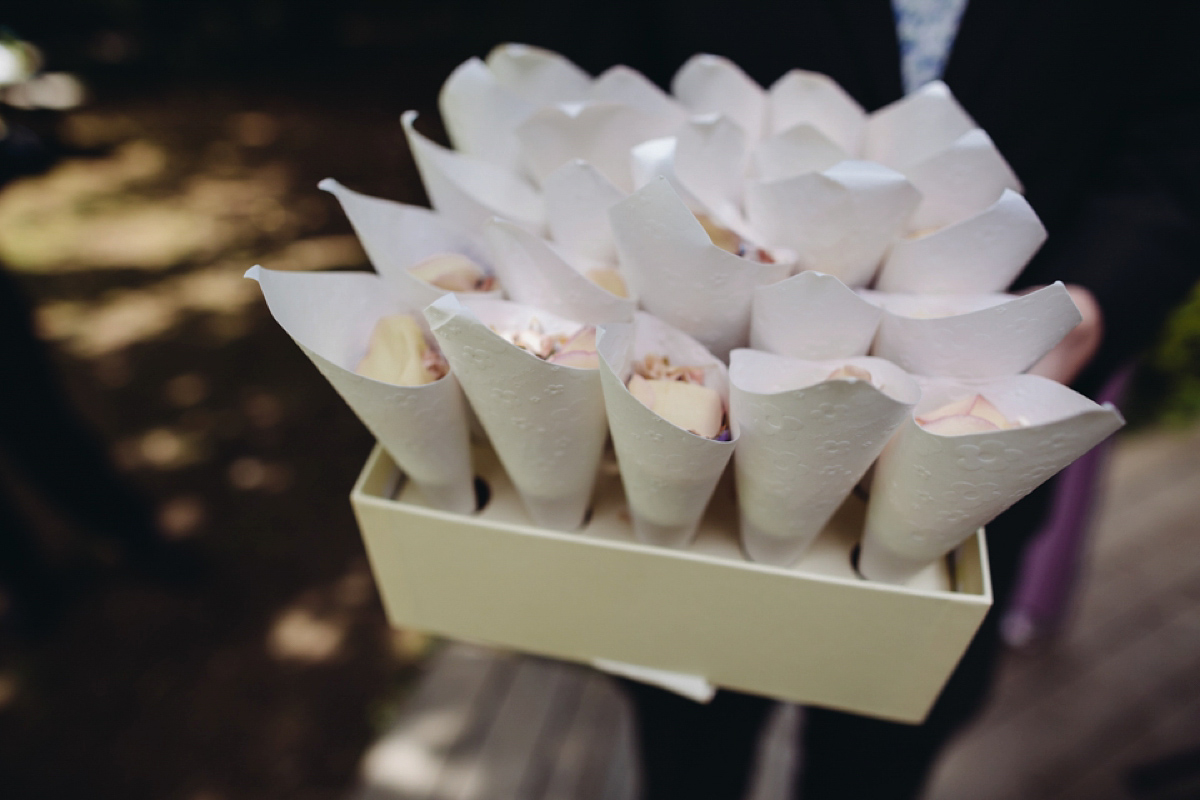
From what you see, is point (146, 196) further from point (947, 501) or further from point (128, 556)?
point (947, 501)

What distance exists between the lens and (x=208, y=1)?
4785mm

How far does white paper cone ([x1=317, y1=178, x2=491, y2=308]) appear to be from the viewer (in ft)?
1.80

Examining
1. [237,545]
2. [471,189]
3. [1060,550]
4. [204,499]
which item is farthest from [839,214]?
[204,499]

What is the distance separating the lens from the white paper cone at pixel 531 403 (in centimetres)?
46

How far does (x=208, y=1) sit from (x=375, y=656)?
4.87 metres

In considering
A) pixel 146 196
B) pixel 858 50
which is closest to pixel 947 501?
pixel 858 50

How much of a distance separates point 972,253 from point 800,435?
0.22 meters

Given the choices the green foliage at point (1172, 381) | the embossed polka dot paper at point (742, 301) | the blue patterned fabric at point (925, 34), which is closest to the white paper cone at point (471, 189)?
the embossed polka dot paper at point (742, 301)

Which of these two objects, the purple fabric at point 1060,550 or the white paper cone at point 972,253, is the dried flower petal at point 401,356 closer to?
the white paper cone at point 972,253

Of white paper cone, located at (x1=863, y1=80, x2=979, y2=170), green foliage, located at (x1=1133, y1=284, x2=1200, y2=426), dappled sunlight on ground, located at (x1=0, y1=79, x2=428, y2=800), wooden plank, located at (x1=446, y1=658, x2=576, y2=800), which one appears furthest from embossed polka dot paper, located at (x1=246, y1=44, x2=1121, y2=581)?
green foliage, located at (x1=1133, y1=284, x2=1200, y2=426)

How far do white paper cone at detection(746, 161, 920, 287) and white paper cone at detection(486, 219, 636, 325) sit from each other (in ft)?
0.44

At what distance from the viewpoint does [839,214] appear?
0.55m

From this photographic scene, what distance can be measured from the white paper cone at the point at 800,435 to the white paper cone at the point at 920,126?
213 mm

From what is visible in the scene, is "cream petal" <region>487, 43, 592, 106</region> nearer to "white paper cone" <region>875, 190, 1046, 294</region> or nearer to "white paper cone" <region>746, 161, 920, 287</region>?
"white paper cone" <region>746, 161, 920, 287</region>
